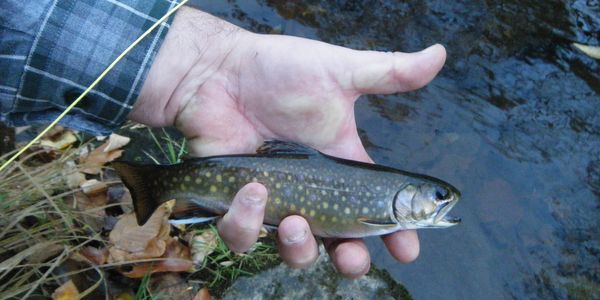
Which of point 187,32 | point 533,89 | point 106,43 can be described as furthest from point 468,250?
point 106,43

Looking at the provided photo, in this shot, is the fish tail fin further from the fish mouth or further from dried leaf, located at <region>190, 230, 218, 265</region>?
the fish mouth

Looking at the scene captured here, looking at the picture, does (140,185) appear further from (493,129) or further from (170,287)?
(493,129)

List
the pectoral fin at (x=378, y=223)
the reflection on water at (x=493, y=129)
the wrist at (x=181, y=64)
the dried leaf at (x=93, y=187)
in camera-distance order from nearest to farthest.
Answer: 1. the pectoral fin at (x=378, y=223)
2. the wrist at (x=181, y=64)
3. the dried leaf at (x=93, y=187)
4. the reflection on water at (x=493, y=129)

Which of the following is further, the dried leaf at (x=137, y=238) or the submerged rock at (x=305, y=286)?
the submerged rock at (x=305, y=286)

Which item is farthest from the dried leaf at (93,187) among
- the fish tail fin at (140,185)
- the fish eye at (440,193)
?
the fish eye at (440,193)

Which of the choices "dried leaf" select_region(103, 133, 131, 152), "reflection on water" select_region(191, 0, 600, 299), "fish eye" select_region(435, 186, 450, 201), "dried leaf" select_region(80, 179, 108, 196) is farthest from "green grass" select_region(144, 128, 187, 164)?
"fish eye" select_region(435, 186, 450, 201)

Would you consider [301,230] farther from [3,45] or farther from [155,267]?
[3,45]

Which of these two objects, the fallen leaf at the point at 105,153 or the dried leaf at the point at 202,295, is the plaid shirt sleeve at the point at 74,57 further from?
the dried leaf at the point at 202,295
